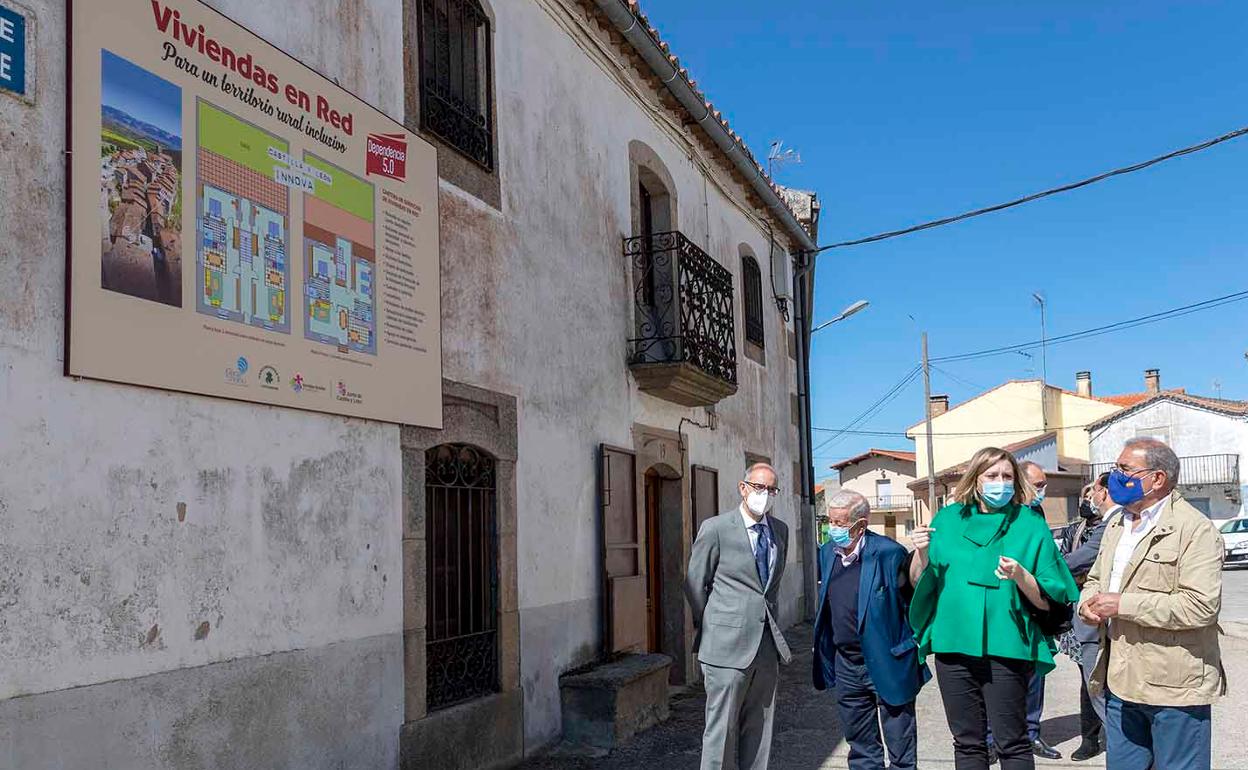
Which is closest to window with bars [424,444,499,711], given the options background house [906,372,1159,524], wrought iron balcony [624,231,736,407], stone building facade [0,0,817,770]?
stone building facade [0,0,817,770]

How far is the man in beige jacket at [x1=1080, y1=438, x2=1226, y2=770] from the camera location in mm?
4203

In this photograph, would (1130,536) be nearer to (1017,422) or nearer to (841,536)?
(841,536)

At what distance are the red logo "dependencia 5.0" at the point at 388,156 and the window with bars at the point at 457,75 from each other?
15.9 inches

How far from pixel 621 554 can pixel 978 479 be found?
497cm

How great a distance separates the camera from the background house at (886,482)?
58875mm

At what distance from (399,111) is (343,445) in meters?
2.12

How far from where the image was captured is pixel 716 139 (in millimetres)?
13047

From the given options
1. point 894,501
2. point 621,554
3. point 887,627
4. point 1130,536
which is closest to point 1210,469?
point 894,501

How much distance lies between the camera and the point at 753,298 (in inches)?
600

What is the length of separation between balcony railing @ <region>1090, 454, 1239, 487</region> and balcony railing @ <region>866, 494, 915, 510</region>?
466 inches

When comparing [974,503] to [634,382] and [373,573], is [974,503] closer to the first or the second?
[373,573]

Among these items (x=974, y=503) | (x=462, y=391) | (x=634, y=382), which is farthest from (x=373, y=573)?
(x=634, y=382)

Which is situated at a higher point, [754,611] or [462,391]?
[462,391]

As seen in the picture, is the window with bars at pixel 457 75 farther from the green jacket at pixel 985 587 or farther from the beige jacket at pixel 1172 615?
the beige jacket at pixel 1172 615
